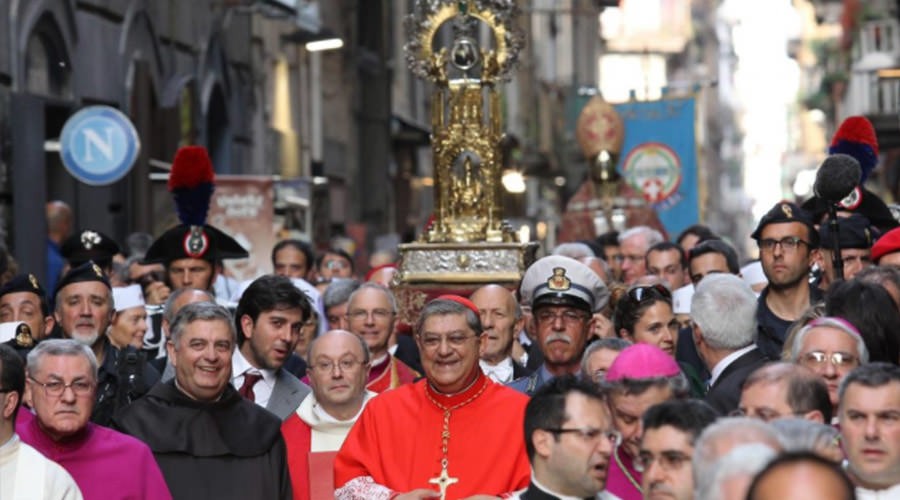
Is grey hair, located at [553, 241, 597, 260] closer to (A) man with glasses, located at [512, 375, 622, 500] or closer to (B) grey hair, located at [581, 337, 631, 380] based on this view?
(B) grey hair, located at [581, 337, 631, 380]

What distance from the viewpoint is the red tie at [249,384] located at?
11.1m

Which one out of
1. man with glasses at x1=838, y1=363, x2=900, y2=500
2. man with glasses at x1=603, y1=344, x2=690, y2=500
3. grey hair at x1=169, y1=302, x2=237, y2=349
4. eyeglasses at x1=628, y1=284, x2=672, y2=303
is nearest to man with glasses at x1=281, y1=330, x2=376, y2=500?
grey hair at x1=169, y1=302, x2=237, y2=349

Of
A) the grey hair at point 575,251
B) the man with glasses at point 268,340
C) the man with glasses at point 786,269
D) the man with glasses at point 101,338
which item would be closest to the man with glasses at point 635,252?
the grey hair at point 575,251

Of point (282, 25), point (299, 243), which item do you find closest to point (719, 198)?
point (282, 25)

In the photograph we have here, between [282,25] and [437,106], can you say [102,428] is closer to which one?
[437,106]

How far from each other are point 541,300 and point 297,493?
166 cm

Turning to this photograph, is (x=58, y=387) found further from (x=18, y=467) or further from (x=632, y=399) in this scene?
(x=632, y=399)

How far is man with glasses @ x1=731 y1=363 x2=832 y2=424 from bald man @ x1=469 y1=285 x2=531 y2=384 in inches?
158

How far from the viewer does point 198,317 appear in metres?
9.90

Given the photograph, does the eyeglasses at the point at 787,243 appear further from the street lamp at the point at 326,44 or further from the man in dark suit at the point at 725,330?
the street lamp at the point at 326,44

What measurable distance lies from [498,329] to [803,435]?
556cm

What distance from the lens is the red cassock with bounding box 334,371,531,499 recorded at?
9.38 m

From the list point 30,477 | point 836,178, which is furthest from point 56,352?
point 836,178

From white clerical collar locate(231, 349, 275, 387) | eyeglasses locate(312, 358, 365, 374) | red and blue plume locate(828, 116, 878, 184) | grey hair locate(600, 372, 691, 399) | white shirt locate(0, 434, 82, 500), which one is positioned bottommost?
white shirt locate(0, 434, 82, 500)
